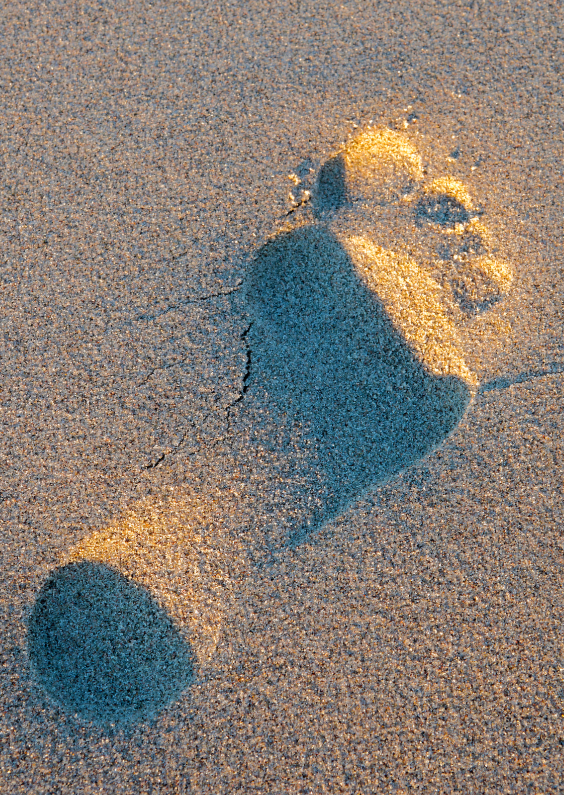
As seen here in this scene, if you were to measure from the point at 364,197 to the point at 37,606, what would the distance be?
1.18 meters

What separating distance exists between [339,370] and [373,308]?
6.5 inches

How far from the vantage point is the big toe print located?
135cm

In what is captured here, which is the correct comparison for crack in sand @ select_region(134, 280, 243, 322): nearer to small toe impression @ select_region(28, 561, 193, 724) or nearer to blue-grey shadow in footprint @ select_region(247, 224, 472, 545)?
blue-grey shadow in footprint @ select_region(247, 224, 472, 545)

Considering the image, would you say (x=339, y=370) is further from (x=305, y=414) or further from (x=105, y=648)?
(x=105, y=648)

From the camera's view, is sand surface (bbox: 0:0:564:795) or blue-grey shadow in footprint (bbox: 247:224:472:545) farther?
blue-grey shadow in footprint (bbox: 247:224:472:545)

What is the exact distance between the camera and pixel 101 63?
1.57 metres

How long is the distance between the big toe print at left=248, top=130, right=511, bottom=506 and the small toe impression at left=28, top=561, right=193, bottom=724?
1.56 feet

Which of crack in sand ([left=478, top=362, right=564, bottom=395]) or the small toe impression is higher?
crack in sand ([left=478, top=362, right=564, bottom=395])

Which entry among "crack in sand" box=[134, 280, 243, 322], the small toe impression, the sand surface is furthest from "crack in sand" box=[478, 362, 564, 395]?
the small toe impression

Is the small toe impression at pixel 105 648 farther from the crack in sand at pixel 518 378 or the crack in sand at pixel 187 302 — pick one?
the crack in sand at pixel 518 378

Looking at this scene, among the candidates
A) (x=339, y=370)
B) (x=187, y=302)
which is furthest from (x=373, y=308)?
(x=187, y=302)

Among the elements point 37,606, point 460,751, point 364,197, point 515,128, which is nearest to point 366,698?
point 460,751

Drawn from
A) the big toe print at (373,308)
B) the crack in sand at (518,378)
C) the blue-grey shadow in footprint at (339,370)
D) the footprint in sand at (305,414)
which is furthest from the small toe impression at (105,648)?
the crack in sand at (518,378)

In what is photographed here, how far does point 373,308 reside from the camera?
139cm
